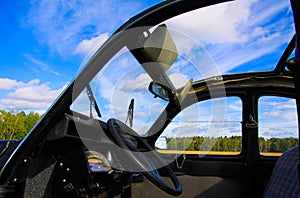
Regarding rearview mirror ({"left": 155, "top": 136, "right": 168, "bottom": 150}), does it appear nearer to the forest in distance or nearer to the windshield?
the forest in distance

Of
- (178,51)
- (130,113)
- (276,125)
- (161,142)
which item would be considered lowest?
(161,142)

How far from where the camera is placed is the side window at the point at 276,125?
2502 mm

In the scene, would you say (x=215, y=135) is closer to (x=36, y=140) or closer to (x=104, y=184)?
(x=104, y=184)

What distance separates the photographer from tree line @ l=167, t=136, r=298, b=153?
2.34m

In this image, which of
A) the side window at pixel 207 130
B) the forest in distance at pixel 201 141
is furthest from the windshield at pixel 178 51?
Result: the forest in distance at pixel 201 141

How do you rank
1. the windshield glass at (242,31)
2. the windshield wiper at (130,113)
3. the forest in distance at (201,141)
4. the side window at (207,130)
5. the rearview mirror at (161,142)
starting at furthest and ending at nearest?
the rearview mirror at (161,142) < the side window at (207,130) < the forest in distance at (201,141) < the windshield wiper at (130,113) < the windshield glass at (242,31)

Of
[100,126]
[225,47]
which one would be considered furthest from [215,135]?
[100,126]

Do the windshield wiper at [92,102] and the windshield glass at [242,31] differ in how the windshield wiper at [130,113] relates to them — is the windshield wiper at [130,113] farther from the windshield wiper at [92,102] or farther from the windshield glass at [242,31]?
the windshield glass at [242,31]

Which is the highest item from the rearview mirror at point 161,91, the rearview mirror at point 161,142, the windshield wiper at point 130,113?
the rearview mirror at point 161,91

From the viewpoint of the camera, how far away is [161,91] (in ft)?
6.06

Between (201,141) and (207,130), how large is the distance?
15 cm

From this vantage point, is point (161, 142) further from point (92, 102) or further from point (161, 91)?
point (92, 102)

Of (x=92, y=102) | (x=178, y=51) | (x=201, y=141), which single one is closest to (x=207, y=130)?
(x=201, y=141)

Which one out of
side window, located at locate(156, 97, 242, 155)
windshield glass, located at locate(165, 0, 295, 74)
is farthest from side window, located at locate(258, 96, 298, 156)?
windshield glass, located at locate(165, 0, 295, 74)
